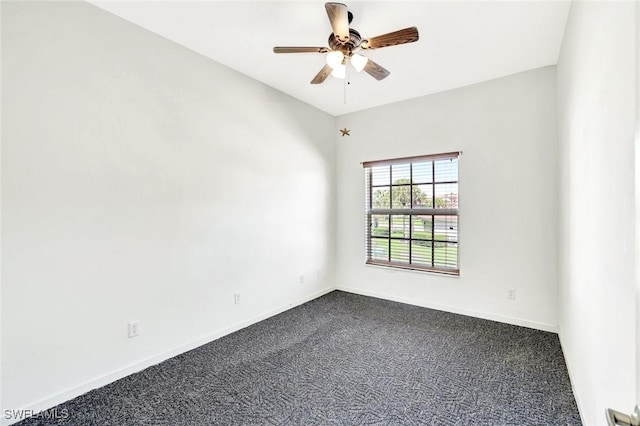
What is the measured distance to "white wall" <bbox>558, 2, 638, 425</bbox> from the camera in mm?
965

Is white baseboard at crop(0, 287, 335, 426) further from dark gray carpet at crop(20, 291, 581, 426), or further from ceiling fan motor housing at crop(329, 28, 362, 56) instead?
ceiling fan motor housing at crop(329, 28, 362, 56)

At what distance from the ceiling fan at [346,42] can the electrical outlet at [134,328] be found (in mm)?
2354

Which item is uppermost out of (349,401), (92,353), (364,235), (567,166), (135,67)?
(135,67)

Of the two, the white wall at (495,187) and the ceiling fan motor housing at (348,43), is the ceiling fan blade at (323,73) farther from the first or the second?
the white wall at (495,187)

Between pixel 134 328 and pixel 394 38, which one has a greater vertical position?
pixel 394 38

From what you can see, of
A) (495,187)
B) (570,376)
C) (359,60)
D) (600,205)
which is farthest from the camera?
(495,187)

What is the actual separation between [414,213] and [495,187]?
974 mm

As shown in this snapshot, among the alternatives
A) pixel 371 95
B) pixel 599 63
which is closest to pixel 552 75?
pixel 371 95

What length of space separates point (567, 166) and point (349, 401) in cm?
240

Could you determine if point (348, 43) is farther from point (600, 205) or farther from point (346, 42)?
point (600, 205)

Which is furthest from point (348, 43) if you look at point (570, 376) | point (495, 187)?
point (570, 376)

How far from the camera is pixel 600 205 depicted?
1347 millimetres

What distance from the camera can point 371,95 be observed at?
3.74m

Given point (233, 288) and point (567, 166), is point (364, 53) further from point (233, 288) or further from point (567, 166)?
point (233, 288)
